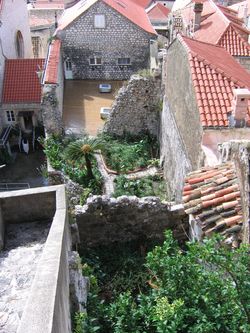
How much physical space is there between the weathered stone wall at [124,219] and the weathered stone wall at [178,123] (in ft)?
6.33

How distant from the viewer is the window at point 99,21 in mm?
22472

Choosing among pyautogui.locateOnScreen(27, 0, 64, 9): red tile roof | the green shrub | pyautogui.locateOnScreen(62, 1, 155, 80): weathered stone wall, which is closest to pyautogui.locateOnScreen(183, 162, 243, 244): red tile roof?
the green shrub

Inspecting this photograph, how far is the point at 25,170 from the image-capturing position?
19.2 m

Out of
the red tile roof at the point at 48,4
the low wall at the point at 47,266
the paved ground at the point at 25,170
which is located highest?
the red tile roof at the point at 48,4

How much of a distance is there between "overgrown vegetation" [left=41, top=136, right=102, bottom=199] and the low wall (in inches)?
314

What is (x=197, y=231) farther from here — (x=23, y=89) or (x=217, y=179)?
(x=23, y=89)

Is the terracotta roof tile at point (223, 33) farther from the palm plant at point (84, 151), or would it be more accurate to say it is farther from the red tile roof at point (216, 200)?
the red tile roof at point (216, 200)

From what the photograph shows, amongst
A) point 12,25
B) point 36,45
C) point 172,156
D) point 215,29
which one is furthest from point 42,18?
point 172,156

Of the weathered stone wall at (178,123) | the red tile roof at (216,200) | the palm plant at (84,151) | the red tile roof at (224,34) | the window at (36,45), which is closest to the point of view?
the red tile roof at (216,200)

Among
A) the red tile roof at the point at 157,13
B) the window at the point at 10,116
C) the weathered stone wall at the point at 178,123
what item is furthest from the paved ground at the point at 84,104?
the red tile roof at the point at 157,13

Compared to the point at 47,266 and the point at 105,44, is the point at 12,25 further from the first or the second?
the point at 47,266

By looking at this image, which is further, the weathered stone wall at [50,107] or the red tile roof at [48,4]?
the red tile roof at [48,4]

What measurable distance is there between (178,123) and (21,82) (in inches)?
444

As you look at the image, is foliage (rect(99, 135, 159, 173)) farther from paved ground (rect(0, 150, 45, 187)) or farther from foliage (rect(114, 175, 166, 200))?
paved ground (rect(0, 150, 45, 187))
